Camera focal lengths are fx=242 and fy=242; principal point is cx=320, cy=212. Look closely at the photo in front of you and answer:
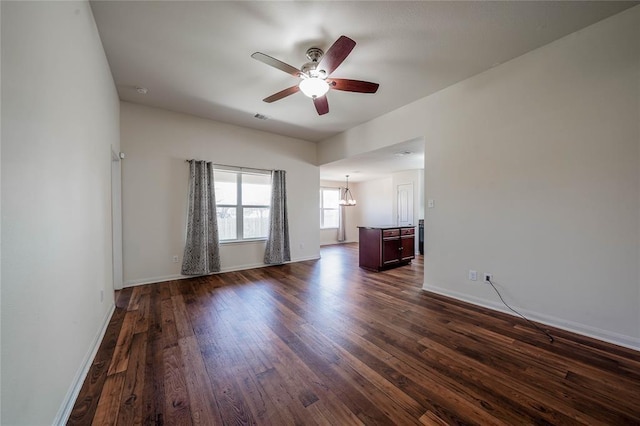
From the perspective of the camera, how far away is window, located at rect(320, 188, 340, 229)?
8.77m

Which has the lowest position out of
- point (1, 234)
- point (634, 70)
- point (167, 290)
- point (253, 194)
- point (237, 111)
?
point (167, 290)

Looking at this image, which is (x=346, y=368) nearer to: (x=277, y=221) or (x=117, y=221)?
(x=277, y=221)

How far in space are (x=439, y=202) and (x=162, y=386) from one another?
139 inches

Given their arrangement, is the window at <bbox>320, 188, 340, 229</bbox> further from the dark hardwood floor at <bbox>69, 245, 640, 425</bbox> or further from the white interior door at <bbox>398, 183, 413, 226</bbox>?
the dark hardwood floor at <bbox>69, 245, 640, 425</bbox>

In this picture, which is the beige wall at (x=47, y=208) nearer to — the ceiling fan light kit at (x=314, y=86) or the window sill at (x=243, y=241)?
the ceiling fan light kit at (x=314, y=86)

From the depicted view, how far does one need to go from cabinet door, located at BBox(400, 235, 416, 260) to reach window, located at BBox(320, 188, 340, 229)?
3.81 metres

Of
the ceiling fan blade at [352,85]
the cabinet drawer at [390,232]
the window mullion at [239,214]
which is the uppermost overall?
the ceiling fan blade at [352,85]

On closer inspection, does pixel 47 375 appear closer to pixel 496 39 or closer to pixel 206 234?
pixel 206 234

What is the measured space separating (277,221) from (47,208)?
12.8 feet

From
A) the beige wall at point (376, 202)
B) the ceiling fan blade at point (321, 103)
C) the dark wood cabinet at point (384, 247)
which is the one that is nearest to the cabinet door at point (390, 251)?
the dark wood cabinet at point (384, 247)

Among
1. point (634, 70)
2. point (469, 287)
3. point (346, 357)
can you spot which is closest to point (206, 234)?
point (346, 357)

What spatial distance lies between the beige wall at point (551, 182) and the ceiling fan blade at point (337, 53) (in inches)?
75.2

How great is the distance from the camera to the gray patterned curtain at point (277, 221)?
511 centimetres

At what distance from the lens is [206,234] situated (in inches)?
168
